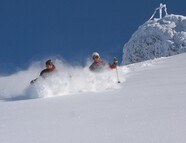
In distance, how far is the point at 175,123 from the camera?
4.56 meters

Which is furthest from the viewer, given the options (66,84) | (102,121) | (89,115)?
(66,84)

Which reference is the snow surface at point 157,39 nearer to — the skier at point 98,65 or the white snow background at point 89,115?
the skier at point 98,65

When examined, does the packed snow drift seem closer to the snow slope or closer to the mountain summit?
the snow slope

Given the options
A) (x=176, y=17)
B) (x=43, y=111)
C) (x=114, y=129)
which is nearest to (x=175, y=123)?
(x=114, y=129)

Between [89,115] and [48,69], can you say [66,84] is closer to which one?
[48,69]

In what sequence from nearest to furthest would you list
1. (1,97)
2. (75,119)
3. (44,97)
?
(75,119) → (44,97) → (1,97)

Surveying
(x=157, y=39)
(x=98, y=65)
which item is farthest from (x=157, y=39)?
(x=98, y=65)

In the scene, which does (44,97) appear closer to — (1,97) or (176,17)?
(1,97)

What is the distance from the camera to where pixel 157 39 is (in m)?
124

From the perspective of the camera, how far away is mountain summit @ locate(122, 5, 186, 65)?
11538 centimetres

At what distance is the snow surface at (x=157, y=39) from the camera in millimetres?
115375

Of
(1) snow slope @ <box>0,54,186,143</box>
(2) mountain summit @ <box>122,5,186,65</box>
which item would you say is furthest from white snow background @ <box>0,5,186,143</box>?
(2) mountain summit @ <box>122,5,186,65</box>

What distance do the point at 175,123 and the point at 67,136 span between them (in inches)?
41.3

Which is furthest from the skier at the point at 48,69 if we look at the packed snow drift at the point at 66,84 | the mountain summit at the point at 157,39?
the mountain summit at the point at 157,39
